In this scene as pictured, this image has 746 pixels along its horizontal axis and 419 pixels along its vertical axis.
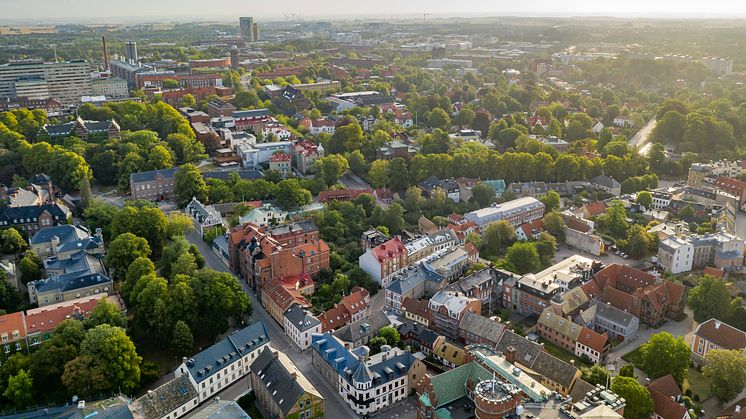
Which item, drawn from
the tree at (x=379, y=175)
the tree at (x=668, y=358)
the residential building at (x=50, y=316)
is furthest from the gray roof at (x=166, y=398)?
the tree at (x=379, y=175)

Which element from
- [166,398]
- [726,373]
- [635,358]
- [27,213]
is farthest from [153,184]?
[726,373]

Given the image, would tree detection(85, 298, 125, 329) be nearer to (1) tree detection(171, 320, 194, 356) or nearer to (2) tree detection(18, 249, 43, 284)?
(1) tree detection(171, 320, 194, 356)

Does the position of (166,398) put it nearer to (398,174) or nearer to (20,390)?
(20,390)

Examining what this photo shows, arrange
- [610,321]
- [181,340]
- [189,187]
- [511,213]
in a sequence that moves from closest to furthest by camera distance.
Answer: [181,340] < [610,321] < [511,213] < [189,187]

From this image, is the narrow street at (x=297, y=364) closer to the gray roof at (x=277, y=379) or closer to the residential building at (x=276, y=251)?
the residential building at (x=276, y=251)

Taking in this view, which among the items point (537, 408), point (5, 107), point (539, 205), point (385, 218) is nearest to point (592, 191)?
point (539, 205)
